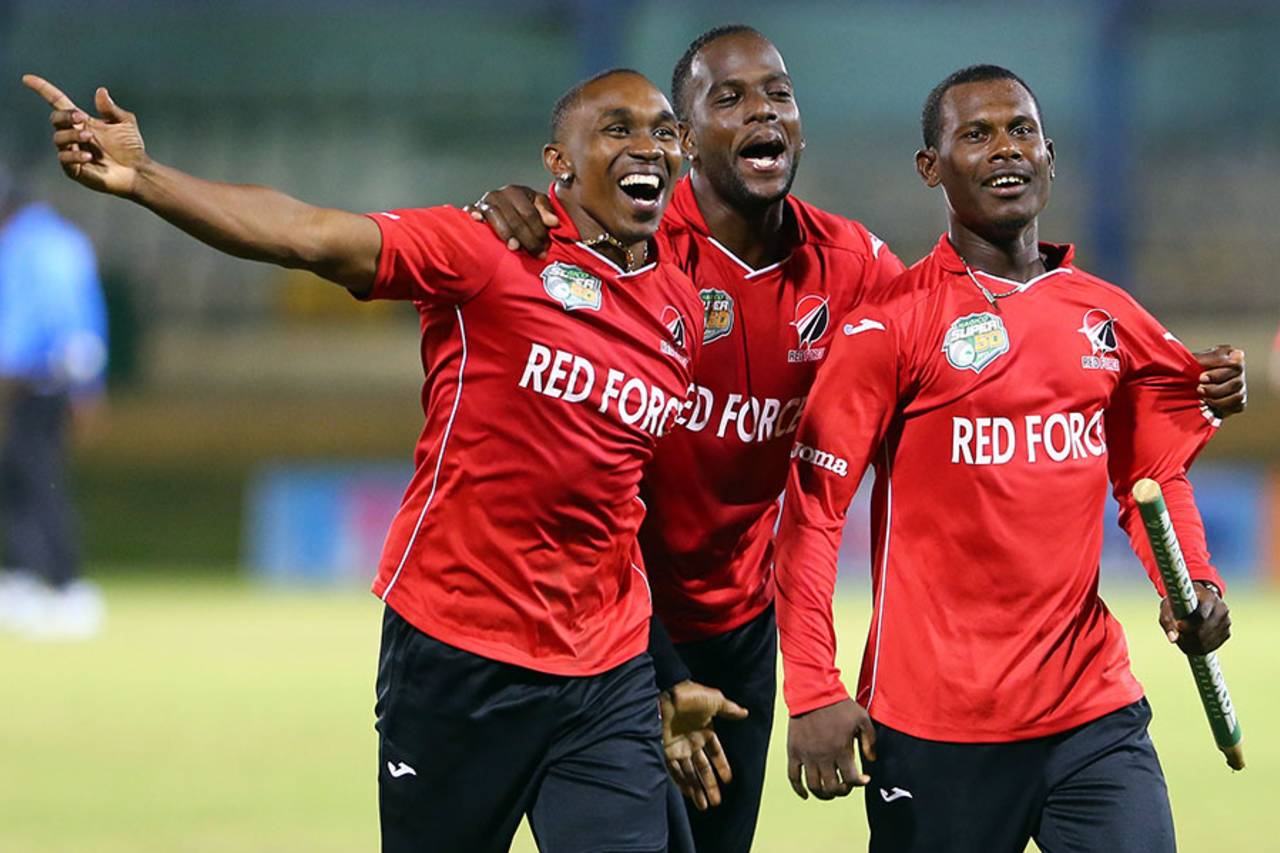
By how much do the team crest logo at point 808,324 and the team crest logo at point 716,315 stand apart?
16 centimetres

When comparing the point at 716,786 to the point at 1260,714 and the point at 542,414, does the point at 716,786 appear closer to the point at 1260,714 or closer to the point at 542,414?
the point at 542,414

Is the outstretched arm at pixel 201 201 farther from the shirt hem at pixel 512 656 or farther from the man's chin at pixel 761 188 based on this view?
the man's chin at pixel 761 188

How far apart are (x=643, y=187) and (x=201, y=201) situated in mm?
1087

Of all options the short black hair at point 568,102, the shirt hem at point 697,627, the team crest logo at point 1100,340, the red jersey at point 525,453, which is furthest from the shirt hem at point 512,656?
the team crest logo at point 1100,340

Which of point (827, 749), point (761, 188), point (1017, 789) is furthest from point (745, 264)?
point (1017, 789)

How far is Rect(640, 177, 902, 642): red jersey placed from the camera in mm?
5035

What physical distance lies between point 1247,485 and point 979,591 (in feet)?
32.2

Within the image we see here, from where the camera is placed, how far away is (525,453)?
178 inches

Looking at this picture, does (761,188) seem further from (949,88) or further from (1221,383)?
(1221,383)

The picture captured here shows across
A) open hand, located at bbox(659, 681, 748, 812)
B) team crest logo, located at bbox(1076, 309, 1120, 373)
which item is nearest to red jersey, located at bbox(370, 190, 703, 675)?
open hand, located at bbox(659, 681, 748, 812)

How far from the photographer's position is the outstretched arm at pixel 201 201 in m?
3.87

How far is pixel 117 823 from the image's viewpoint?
291 inches

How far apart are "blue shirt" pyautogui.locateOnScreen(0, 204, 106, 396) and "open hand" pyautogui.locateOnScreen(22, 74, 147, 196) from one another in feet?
27.2

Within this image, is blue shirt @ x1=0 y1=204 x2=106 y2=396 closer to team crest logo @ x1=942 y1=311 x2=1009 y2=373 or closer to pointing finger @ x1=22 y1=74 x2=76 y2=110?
pointing finger @ x1=22 y1=74 x2=76 y2=110
